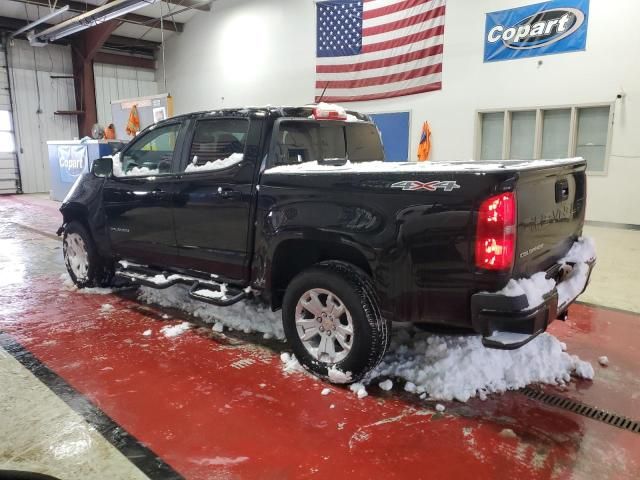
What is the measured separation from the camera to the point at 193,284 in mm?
3891

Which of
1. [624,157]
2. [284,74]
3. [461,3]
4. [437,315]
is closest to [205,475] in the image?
[437,315]

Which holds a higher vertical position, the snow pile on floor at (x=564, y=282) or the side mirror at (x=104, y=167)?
the side mirror at (x=104, y=167)

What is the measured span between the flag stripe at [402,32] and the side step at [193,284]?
8617mm

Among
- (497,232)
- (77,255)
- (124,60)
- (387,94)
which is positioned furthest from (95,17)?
(497,232)

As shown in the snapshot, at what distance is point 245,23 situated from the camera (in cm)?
1488

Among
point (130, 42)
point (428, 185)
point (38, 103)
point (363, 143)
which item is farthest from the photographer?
point (130, 42)

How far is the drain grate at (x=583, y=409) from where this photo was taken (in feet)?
8.39

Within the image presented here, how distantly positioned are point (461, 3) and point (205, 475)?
34.8ft

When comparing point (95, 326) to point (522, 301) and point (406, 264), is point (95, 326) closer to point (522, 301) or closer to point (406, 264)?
point (406, 264)

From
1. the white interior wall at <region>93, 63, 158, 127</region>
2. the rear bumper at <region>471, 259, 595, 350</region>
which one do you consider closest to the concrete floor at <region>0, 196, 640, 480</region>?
the rear bumper at <region>471, 259, 595, 350</region>

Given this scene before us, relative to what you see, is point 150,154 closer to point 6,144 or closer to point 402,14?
point 402,14

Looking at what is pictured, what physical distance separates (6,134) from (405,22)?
13197mm

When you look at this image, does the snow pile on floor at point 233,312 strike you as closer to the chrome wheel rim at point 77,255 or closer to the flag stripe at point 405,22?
the chrome wheel rim at point 77,255

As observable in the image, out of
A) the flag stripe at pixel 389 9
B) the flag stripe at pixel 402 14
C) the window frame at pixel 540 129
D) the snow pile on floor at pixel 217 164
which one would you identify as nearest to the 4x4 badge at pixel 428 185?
the snow pile on floor at pixel 217 164
